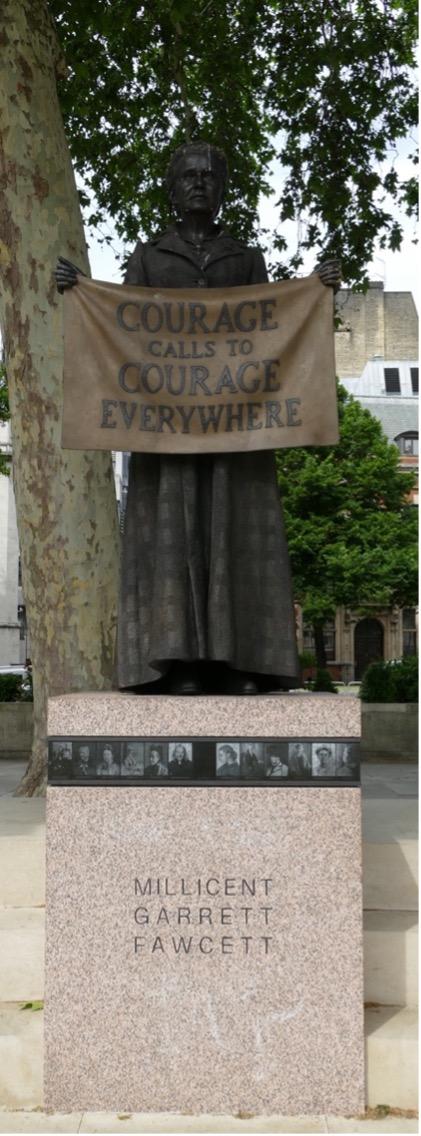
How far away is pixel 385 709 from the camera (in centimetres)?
1673

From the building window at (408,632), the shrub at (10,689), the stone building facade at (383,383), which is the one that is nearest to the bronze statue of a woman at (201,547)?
the shrub at (10,689)

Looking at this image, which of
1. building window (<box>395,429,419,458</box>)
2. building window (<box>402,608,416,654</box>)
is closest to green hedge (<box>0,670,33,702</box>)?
building window (<box>402,608,416,654</box>)

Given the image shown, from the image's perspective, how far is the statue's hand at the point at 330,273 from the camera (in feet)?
13.5

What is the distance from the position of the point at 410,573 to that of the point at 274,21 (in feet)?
86.2

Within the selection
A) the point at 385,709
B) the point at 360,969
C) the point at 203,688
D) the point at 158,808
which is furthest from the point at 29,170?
the point at 385,709

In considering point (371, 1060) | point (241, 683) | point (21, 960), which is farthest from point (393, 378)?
point (371, 1060)

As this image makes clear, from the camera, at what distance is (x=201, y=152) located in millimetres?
4301

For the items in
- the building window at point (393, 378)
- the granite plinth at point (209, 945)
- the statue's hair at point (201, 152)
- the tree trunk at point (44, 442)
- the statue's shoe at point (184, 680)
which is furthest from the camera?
the building window at point (393, 378)

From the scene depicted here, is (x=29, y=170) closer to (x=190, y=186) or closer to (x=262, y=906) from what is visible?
(x=190, y=186)

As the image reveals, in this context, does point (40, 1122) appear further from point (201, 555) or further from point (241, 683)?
point (201, 555)

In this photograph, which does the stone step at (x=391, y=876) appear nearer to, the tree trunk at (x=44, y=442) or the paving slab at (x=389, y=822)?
the paving slab at (x=389, y=822)

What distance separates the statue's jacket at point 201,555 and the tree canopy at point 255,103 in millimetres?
9699

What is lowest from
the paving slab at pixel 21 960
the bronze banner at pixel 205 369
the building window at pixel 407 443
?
the paving slab at pixel 21 960

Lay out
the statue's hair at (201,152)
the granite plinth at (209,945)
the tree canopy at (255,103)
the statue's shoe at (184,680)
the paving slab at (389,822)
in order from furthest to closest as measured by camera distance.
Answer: the tree canopy at (255,103) → the paving slab at (389,822) → the statue's hair at (201,152) → the statue's shoe at (184,680) → the granite plinth at (209,945)
